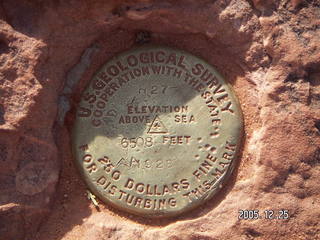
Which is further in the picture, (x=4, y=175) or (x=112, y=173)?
(x=112, y=173)

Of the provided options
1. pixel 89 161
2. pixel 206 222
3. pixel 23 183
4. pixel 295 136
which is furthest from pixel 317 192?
pixel 23 183

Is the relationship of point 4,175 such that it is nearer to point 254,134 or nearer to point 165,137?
point 165,137
